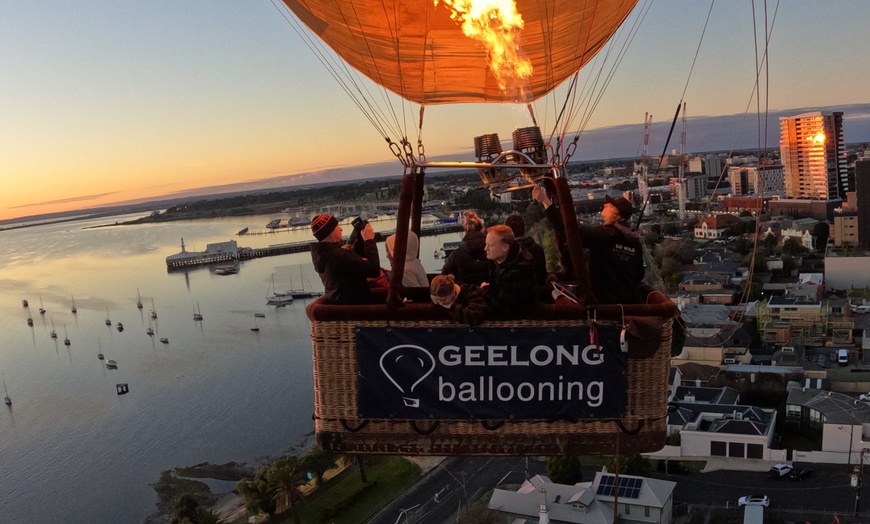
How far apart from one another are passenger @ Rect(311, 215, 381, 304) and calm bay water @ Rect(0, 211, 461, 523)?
898 cm

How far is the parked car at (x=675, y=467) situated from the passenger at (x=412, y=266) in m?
7.76

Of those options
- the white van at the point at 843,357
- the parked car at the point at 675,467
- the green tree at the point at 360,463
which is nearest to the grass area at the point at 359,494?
the green tree at the point at 360,463

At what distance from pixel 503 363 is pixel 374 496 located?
25.2ft

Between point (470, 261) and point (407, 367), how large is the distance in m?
0.35

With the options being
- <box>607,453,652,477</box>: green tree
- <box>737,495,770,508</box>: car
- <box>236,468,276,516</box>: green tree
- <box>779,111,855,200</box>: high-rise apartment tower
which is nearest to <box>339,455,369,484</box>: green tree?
<box>236,468,276,516</box>: green tree

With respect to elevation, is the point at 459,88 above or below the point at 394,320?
above

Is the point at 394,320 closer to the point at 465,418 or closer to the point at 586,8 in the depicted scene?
the point at 465,418

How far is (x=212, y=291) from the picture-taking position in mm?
28828

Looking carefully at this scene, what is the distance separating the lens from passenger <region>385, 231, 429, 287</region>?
6.53 ft

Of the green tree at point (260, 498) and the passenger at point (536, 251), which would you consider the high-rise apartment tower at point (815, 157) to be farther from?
the passenger at point (536, 251)

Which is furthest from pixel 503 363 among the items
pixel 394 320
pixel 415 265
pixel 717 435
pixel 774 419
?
pixel 774 419

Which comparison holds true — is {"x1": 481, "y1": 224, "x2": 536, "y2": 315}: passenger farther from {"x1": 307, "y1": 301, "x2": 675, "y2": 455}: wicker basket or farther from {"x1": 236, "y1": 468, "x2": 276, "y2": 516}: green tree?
{"x1": 236, "y1": 468, "x2": 276, "y2": 516}: green tree

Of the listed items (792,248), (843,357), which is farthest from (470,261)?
(792,248)

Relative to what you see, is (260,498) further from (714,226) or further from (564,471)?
(714,226)
